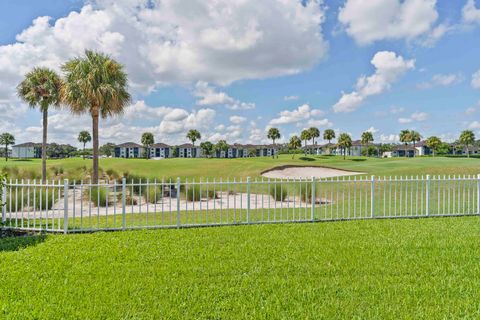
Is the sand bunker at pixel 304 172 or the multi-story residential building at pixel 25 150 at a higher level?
the multi-story residential building at pixel 25 150

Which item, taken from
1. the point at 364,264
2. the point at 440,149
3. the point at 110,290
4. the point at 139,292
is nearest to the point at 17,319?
the point at 110,290

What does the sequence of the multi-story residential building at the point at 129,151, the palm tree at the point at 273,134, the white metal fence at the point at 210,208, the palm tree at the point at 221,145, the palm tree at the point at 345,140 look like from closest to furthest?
1. the white metal fence at the point at 210,208
2. the palm tree at the point at 345,140
3. the palm tree at the point at 273,134
4. the palm tree at the point at 221,145
5. the multi-story residential building at the point at 129,151

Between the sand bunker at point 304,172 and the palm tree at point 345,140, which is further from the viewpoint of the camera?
the palm tree at point 345,140

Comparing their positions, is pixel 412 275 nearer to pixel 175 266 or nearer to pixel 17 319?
pixel 175 266

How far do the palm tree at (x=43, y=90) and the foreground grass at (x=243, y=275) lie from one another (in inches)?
653

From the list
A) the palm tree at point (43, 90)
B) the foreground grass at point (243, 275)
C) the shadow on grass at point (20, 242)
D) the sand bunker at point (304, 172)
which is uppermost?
the palm tree at point (43, 90)

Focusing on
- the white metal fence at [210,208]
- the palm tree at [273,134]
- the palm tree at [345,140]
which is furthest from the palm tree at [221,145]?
the white metal fence at [210,208]

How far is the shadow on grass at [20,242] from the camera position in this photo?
266 inches

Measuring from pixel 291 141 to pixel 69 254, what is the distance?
6925 centimetres

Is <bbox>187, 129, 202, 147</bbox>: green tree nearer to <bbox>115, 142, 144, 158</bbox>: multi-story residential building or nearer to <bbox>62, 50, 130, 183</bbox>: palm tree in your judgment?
<bbox>115, 142, 144, 158</bbox>: multi-story residential building

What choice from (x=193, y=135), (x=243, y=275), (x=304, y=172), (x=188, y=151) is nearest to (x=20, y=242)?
(x=243, y=275)

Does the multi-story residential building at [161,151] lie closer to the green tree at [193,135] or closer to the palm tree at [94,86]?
the green tree at [193,135]

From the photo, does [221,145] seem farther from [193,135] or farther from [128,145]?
[128,145]

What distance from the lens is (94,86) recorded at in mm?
17812
